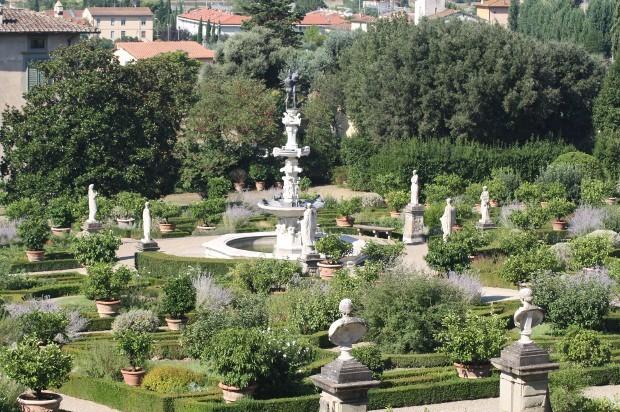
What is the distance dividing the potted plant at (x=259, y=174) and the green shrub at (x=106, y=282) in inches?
866

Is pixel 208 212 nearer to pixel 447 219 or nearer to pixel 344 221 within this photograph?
pixel 344 221

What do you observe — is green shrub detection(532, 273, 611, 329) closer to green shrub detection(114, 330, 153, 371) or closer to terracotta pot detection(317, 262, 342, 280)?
terracotta pot detection(317, 262, 342, 280)

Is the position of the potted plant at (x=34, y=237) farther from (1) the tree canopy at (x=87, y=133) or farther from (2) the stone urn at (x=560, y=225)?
(2) the stone urn at (x=560, y=225)

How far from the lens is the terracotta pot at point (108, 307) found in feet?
117

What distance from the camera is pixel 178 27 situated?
6639 inches

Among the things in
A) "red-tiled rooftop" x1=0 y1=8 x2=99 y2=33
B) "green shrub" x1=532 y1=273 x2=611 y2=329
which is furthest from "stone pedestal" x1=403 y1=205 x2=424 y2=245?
"red-tiled rooftop" x1=0 y1=8 x2=99 y2=33

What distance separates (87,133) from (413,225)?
1156cm

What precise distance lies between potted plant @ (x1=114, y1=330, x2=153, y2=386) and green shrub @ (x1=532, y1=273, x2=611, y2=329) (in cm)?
889

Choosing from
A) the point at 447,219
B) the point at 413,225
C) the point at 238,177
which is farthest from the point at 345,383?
the point at 238,177

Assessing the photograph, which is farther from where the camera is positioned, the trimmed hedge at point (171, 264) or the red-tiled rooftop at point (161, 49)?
the red-tiled rooftop at point (161, 49)

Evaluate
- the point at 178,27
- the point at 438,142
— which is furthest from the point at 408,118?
the point at 178,27

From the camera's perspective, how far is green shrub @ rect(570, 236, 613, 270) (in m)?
39.2

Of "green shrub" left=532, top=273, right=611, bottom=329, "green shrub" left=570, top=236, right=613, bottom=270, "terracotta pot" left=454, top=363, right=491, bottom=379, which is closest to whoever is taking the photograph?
"terracotta pot" left=454, top=363, right=491, bottom=379

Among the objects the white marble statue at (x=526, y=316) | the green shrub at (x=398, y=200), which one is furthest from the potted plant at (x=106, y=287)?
the green shrub at (x=398, y=200)
